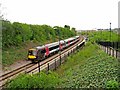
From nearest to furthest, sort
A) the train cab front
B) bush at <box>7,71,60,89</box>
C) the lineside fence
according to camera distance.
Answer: bush at <box>7,71,60,89</box>
the lineside fence
the train cab front

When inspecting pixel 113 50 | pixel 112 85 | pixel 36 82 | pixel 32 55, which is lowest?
pixel 32 55

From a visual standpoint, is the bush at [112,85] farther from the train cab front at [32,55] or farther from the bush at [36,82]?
the train cab front at [32,55]

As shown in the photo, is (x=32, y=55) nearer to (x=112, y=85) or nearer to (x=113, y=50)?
(x=113, y=50)

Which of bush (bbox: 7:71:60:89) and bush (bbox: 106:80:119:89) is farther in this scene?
bush (bbox: 7:71:60:89)

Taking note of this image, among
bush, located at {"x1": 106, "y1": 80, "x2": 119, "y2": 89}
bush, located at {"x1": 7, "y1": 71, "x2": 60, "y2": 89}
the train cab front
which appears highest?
bush, located at {"x1": 106, "y1": 80, "x2": 119, "y2": 89}

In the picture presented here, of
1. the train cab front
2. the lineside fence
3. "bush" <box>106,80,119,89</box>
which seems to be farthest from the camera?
the train cab front

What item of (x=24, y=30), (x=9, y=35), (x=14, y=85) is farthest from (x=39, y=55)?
(x=14, y=85)

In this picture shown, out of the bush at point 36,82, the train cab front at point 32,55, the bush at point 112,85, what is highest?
the bush at point 112,85

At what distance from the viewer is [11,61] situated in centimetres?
3641

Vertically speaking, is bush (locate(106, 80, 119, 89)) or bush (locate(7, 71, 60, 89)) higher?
bush (locate(106, 80, 119, 89))

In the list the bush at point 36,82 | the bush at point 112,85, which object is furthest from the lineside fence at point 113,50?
the bush at point 112,85

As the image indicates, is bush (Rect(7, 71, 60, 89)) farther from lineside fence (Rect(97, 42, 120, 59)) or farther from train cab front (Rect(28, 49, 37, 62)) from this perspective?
train cab front (Rect(28, 49, 37, 62))

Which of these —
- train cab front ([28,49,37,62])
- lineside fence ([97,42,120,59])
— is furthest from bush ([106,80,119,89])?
train cab front ([28,49,37,62])

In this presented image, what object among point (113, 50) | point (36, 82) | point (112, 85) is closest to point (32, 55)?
point (113, 50)
